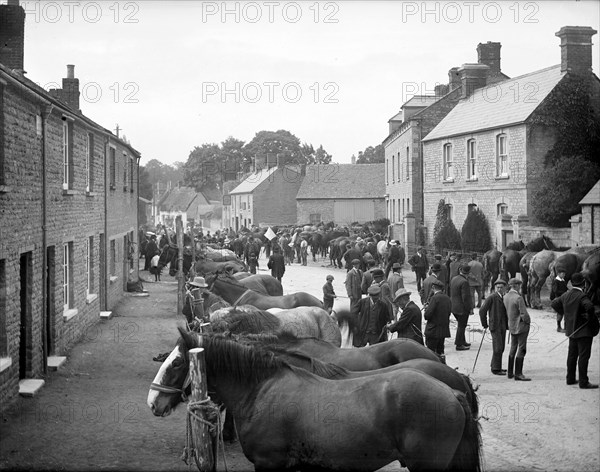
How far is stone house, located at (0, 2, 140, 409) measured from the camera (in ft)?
36.9

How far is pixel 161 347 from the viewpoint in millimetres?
16547

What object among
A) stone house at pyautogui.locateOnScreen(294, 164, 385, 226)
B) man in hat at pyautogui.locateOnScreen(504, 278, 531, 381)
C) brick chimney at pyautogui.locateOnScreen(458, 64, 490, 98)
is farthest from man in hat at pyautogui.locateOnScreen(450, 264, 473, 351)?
stone house at pyautogui.locateOnScreen(294, 164, 385, 226)

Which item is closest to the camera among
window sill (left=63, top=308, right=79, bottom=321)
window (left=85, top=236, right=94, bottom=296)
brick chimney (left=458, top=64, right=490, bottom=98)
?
window sill (left=63, top=308, right=79, bottom=321)

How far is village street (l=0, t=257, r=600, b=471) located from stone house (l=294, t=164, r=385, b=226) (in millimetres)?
52620

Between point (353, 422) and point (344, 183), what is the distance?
6457cm

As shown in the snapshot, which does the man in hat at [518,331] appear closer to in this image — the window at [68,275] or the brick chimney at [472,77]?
the window at [68,275]

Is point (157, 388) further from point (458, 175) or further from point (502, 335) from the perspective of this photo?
point (458, 175)

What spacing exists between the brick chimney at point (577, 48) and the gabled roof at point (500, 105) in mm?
608

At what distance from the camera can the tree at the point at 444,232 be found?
36438 millimetres

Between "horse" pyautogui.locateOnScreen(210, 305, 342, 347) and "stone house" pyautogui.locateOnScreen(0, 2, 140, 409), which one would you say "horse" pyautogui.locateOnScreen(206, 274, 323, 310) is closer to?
"horse" pyautogui.locateOnScreen(210, 305, 342, 347)

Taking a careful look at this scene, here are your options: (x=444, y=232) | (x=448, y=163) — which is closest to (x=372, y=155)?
(x=448, y=163)

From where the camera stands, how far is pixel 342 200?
69688mm

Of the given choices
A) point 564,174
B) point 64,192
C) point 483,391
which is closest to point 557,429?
point 483,391

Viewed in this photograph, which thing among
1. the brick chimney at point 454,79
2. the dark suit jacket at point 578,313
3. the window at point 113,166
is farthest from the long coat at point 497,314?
the brick chimney at point 454,79
